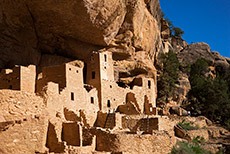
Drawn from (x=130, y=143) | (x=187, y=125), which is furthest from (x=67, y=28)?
(x=187, y=125)

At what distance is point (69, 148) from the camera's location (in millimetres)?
12898

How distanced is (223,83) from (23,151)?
120 ft

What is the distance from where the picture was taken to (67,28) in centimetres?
2467

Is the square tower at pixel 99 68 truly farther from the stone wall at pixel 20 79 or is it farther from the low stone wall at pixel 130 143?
the low stone wall at pixel 130 143

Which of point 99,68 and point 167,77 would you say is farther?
point 167,77

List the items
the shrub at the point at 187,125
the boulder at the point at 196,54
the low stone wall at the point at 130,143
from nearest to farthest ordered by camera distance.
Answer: the low stone wall at the point at 130,143, the shrub at the point at 187,125, the boulder at the point at 196,54

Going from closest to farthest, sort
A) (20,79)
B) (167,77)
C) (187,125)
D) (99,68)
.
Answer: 1. (20,79)
2. (99,68)
3. (187,125)
4. (167,77)

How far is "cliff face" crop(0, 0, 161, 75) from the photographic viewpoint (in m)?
22.3

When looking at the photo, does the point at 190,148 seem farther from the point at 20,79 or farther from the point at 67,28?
the point at 67,28

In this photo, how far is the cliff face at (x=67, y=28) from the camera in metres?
22.3

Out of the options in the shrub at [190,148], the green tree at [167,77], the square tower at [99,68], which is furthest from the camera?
the green tree at [167,77]

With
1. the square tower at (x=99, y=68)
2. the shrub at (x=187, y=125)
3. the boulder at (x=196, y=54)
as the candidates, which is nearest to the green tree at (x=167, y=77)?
the shrub at (x=187, y=125)

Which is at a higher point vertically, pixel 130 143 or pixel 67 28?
pixel 67 28

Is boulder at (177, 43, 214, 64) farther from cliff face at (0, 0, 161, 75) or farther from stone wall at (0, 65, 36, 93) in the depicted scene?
stone wall at (0, 65, 36, 93)
